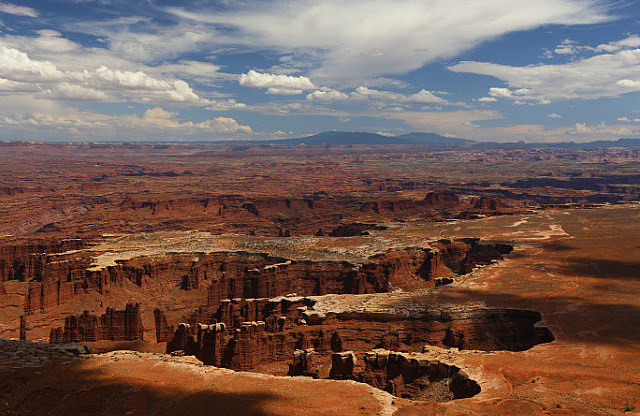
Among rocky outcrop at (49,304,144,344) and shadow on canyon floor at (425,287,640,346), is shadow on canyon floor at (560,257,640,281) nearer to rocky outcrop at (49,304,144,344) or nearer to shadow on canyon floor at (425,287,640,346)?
shadow on canyon floor at (425,287,640,346)

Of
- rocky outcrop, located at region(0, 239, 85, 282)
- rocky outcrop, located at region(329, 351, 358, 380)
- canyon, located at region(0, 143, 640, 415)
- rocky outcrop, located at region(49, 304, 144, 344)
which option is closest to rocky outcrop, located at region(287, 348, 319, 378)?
canyon, located at region(0, 143, 640, 415)

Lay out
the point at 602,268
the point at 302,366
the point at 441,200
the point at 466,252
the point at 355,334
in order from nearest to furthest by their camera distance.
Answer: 1. the point at 302,366
2. the point at 355,334
3. the point at 602,268
4. the point at 466,252
5. the point at 441,200

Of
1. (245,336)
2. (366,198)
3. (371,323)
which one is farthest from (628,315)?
(366,198)

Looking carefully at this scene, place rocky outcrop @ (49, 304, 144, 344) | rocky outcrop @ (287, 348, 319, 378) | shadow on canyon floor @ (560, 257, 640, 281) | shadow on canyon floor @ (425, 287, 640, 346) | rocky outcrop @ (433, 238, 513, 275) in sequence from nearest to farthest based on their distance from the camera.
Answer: rocky outcrop @ (287, 348, 319, 378) → shadow on canyon floor @ (425, 287, 640, 346) → rocky outcrop @ (49, 304, 144, 344) → shadow on canyon floor @ (560, 257, 640, 281) → rocky outcrop @ (433, 238, 513, 275)

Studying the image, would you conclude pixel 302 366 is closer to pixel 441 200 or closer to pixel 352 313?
pixel 352 313

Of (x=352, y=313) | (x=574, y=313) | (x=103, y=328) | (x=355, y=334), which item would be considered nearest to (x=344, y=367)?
(x=355, y=334)

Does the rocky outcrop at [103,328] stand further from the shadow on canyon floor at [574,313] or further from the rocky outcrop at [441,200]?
the rocky outcrop at [441,200]

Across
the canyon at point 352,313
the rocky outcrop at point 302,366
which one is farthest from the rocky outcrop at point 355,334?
the rocky outcrop at point 302,366

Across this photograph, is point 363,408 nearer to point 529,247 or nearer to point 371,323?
point 371,323
